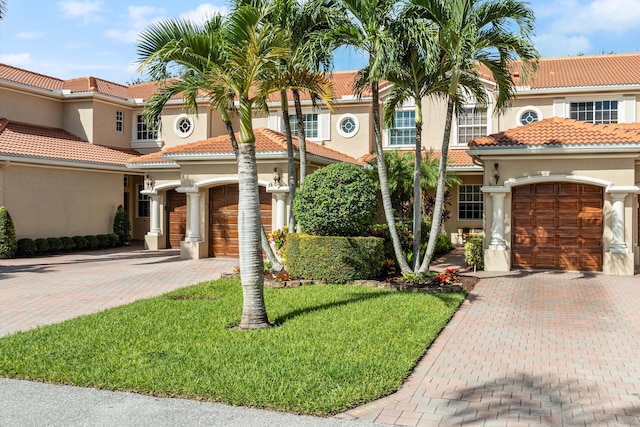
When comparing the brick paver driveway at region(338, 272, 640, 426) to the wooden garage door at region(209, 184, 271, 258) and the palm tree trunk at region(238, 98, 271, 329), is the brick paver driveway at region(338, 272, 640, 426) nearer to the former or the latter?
the palm tree trunk at region(238, 98, 271, 329)

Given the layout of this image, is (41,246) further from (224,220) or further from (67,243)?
(224,220)

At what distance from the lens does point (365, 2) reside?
11.9m

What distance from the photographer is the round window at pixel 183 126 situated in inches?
1031

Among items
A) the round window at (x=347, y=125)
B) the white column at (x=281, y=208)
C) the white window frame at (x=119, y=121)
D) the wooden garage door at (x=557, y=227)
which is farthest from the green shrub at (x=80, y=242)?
the wooden garage door at (x=557, y=227)

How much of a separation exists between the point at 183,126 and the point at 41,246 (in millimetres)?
8757

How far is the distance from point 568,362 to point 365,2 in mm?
8164

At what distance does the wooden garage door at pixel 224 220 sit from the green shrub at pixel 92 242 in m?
6.41

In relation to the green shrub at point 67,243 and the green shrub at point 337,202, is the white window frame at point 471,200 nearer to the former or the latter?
the green shrub at point 337,202

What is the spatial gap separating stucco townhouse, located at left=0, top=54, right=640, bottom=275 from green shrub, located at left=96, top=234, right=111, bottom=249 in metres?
0.43

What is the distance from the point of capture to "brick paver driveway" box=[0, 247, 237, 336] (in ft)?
34.4

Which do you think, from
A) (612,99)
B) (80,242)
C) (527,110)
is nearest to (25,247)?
(80,242)

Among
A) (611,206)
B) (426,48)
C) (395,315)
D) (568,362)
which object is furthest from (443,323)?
(611,206)

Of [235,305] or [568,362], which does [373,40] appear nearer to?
[235,305]

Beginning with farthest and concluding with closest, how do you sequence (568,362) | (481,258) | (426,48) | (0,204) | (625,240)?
(0,204) < (481,258) < (625,240) < (426,48) < (568,362)
